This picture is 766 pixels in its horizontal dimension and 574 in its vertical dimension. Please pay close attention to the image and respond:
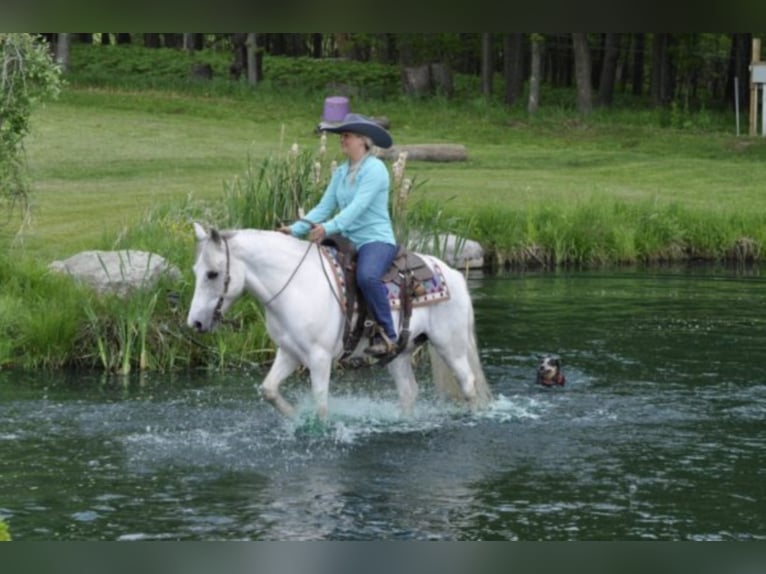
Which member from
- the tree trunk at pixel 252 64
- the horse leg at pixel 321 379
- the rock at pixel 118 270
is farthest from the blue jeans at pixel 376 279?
the tree trunk at pixel 252 64

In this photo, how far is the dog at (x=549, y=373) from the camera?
13.3 meters

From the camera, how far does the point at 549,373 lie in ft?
43.5

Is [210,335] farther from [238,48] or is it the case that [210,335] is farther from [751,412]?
[238,48]

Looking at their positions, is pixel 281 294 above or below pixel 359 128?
below

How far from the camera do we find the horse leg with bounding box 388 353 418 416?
38.3ft

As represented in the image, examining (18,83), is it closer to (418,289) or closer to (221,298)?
(418,289)

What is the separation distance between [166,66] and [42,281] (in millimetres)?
40862

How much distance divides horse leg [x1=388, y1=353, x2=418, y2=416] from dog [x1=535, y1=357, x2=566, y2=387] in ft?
6.49

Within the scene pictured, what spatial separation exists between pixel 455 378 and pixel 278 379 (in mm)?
1994

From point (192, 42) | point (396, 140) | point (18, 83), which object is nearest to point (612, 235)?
point (18, 83)

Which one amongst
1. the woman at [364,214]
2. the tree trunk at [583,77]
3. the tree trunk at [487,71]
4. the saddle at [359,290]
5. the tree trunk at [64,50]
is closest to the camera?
the woman at [364,214]

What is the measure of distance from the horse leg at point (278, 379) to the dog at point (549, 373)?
3.25 metres

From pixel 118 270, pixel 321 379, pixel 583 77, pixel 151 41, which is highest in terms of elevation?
pixel 151 41

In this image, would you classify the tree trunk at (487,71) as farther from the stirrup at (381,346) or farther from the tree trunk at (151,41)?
the stirrup at (381,346)
